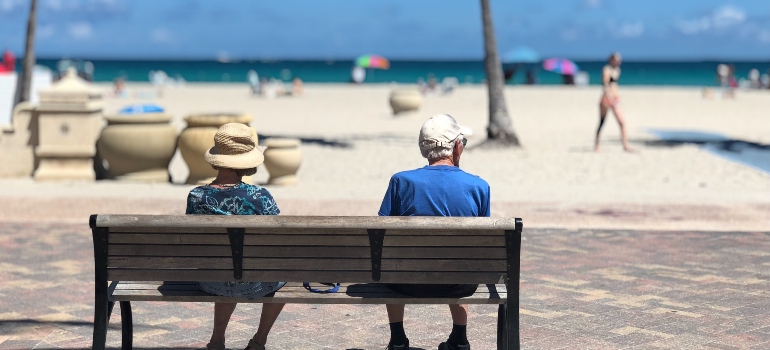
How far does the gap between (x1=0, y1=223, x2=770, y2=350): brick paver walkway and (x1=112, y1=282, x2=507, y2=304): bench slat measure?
0.87 metres

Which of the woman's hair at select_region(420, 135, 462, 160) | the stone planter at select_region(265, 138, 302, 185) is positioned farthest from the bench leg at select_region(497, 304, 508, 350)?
the stone planter at select_region(265, 138, 302, 185)

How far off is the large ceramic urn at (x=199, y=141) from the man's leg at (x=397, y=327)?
26.4 ft

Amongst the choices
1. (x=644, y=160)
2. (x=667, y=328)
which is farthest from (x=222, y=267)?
(x=644, y=160)

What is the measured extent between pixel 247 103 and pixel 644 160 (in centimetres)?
2742

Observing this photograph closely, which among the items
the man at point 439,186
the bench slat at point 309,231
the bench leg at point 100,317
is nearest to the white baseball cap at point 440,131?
the man at point 439,186

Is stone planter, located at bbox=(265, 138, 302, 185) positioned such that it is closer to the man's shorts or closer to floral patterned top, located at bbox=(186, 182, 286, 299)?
floral patterned top, located at bbox=(186, 182, 286, 299)

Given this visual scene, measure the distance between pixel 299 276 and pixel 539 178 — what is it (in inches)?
432

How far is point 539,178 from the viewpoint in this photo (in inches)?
607

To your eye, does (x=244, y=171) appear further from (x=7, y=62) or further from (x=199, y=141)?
(x=7, y=62)

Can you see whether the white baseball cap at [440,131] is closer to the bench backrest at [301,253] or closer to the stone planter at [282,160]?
the bench backrest at [301,253]

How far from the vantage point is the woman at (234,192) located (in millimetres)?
4977

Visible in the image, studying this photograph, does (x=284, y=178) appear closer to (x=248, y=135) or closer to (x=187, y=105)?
(x=248, y=135)

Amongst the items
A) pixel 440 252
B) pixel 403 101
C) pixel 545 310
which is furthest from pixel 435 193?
pixel 403 101

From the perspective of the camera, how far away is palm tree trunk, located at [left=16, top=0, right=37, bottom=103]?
2058cm
